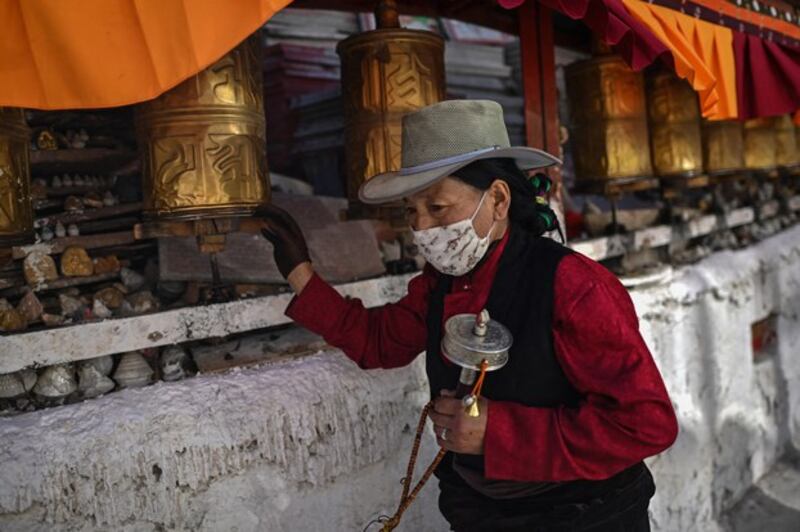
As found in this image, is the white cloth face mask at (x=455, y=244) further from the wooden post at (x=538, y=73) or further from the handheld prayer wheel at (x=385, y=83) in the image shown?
the wooden post at (x=538, y=73)

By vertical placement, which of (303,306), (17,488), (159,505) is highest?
(303,306)

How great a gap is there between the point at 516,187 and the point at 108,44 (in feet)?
3.87

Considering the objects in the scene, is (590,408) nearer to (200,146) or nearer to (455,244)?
(455,244)

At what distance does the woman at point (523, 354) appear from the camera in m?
1.64

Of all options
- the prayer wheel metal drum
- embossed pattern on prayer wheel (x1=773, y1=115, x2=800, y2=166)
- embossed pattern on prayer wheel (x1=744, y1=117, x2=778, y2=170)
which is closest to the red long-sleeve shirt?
the prayer wheel metal drum

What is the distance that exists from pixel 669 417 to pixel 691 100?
3.21 metres

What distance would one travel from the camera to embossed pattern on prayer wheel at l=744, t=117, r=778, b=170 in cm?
501

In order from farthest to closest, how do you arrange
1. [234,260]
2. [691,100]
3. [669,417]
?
[691,100] < [234,260] < [669,417]

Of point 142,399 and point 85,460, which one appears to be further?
point 142,399

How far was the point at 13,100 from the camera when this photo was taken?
170cm

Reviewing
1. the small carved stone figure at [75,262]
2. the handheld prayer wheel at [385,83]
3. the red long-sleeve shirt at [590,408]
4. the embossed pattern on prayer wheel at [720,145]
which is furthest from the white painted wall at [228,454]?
the embossed pattern on prayer wheel at [720,145]

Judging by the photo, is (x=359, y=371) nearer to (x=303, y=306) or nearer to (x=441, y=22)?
(x=303, y=306)

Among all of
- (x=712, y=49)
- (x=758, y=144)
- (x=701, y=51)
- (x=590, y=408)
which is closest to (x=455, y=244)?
(x=590, y=408)

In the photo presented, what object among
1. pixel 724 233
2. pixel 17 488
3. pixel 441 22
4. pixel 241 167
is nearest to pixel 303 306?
A: pixel 241 167
